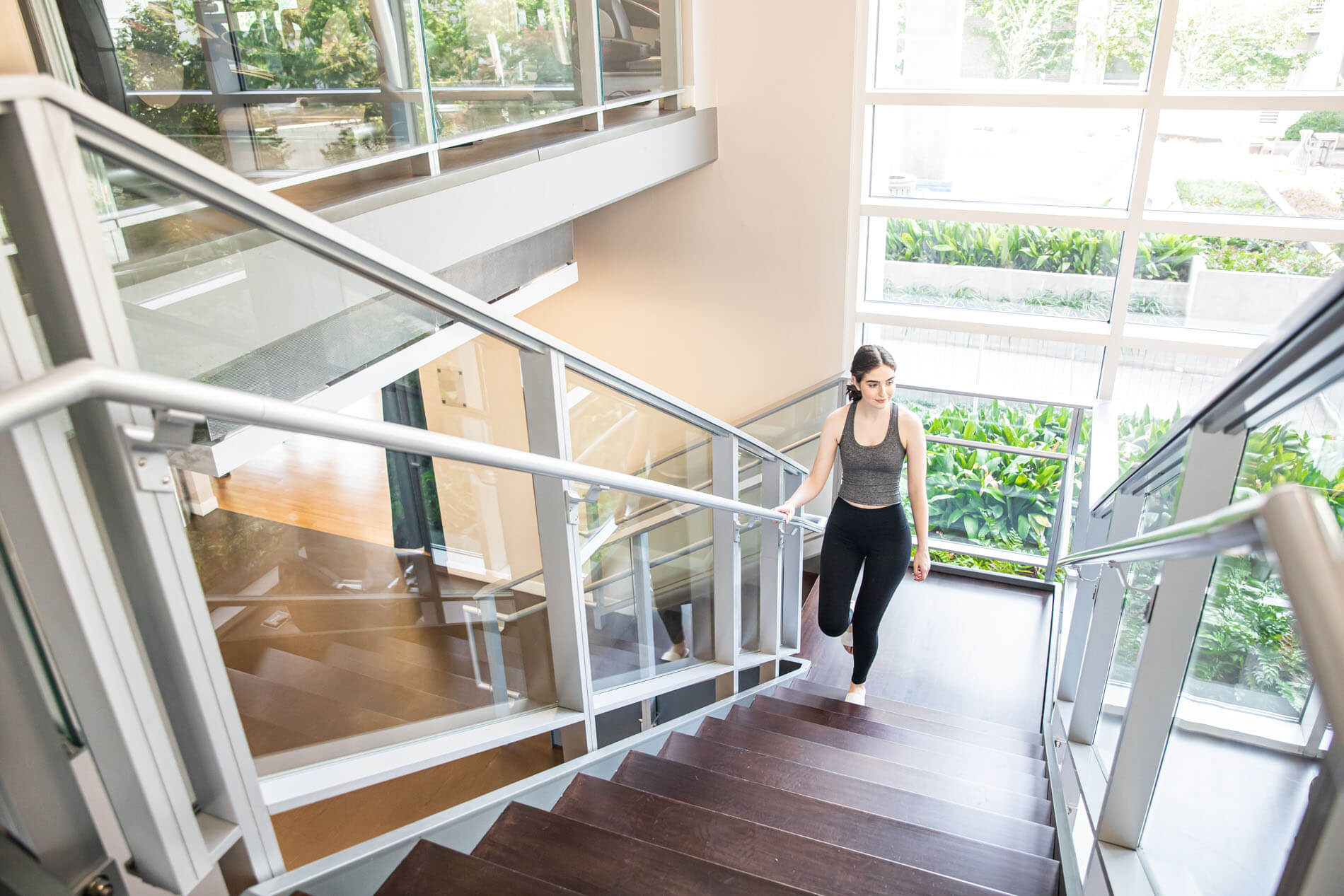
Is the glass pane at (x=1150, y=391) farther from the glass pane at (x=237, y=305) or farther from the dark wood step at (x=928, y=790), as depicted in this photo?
the glass pane at (x=237, y=305)

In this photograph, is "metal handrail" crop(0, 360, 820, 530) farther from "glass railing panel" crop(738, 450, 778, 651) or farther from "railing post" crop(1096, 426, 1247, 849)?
"glass railing panel" crop(738, 450, 778, 651)

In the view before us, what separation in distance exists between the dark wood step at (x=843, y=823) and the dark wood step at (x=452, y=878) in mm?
847

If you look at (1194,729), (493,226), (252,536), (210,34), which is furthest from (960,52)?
(252,536)

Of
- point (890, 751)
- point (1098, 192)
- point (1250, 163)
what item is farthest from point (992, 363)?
point (890, 751)

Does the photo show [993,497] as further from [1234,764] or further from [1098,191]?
[1234,764]

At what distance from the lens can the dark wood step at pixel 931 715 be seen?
414 cm

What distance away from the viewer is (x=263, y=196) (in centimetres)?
A: 125

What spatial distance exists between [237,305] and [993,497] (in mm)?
5645

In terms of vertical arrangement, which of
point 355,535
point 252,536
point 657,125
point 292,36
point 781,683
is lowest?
point 781,683

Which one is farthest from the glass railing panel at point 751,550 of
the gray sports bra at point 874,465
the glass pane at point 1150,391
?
the glass pane at point 1150,391

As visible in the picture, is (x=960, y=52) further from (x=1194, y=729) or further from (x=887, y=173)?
(x=1194, y=729)

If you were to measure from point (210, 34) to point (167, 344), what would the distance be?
1916 mm

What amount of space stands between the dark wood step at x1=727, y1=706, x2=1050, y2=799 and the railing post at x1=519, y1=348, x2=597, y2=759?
1.20m

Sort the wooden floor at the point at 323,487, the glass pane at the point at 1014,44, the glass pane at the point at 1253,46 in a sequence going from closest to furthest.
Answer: the wooden floor at the point at 323,487 < the glass pane at the point at 1253,46 < the glass pane at the point at 1014,44
